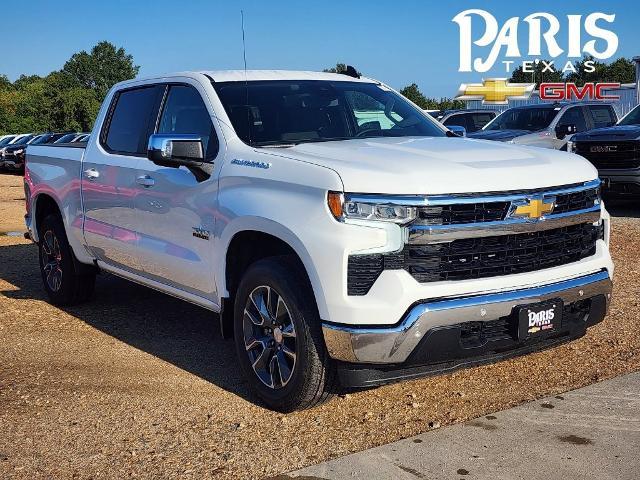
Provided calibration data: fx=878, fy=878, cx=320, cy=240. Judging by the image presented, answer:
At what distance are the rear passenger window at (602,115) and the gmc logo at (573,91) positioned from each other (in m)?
28.6

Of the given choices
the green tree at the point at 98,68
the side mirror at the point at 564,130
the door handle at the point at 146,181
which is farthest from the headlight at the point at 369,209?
the green tree at the point at 98,68

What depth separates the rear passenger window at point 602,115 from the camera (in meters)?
17.6

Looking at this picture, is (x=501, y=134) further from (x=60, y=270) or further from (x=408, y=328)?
(x=408, y=328)

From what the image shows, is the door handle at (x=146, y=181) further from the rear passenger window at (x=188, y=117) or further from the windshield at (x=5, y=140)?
the windshield at (x=5, y=140)

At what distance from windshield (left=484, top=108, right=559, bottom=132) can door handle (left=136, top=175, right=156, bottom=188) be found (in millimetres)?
12458

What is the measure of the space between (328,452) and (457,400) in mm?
1022

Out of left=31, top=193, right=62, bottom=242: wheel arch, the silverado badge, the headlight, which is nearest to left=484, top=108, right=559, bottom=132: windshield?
left=31, top=193, right=62, bottom=242: wheel arch

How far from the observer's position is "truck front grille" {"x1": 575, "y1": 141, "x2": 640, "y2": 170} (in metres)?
13.1

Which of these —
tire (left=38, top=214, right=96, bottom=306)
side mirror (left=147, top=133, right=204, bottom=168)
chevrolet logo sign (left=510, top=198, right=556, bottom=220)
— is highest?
side mirror (left=147, top=133, right=204, bottom=168)

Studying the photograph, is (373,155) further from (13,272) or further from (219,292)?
(13,272)

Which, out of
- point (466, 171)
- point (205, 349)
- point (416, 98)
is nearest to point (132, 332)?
point (205, 349)

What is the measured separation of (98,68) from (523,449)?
138 metres

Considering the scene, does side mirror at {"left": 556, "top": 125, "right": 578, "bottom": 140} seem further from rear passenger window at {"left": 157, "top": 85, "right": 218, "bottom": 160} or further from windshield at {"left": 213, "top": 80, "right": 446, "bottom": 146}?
rear passenger window at {"left": 157, "top": 85, "right": 218, "bottom": 160}

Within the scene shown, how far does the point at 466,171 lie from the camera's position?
14.4ft
